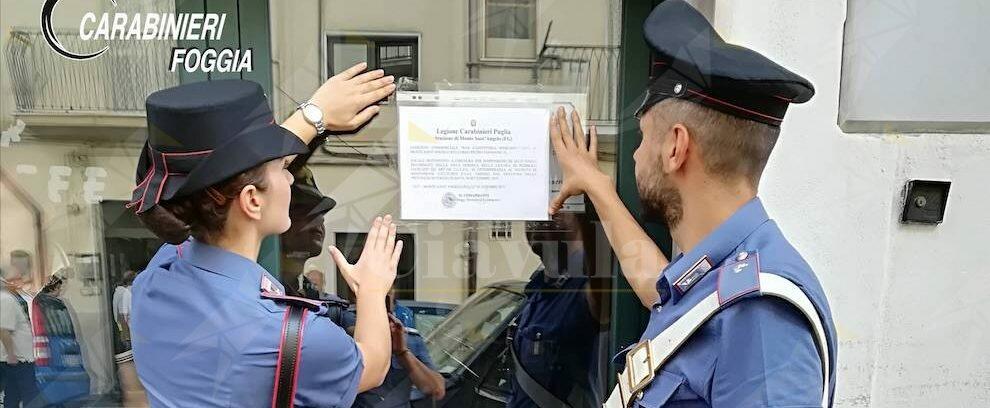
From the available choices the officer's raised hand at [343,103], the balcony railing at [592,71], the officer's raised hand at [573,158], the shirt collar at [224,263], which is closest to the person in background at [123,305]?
the shirt collar at [224,263]

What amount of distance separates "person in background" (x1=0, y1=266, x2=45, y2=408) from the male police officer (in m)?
1.95

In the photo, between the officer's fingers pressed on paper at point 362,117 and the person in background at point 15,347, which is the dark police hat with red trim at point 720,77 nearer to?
the officer's fingers pressed on paper at point 362,117

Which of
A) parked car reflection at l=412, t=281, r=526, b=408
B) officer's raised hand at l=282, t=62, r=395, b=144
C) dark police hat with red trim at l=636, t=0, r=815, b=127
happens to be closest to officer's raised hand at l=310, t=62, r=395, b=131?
officer's raised hand at l=282, t=62, r=395, b=144

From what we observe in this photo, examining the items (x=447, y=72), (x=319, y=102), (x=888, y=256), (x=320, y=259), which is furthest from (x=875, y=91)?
(x=320, y=259)

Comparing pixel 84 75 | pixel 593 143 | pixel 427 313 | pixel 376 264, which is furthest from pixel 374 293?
pixel 84 75

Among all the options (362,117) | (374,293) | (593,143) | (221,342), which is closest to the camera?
(221,342)

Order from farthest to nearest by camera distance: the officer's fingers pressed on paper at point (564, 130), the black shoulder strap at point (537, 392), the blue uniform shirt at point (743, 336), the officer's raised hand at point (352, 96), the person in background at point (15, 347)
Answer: the black shoulder strap at point (537, 392)
the person in background at point (15, 347)
the officer's fingers pressed on paper at point (564, 130)
the officer's raised hand at point (352, 96)
the blue uniform shirt at point (743, 336)

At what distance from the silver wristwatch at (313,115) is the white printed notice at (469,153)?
0.83 ft

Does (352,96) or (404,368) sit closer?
(352,96)

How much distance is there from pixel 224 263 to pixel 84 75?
37.8 inches

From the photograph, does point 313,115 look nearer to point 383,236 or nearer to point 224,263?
point 383,236

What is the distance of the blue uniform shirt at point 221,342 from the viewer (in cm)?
126

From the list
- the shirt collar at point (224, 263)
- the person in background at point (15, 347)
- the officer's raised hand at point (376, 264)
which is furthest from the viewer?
the person in background at point (15, 347)

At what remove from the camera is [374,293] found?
60.8 inches
